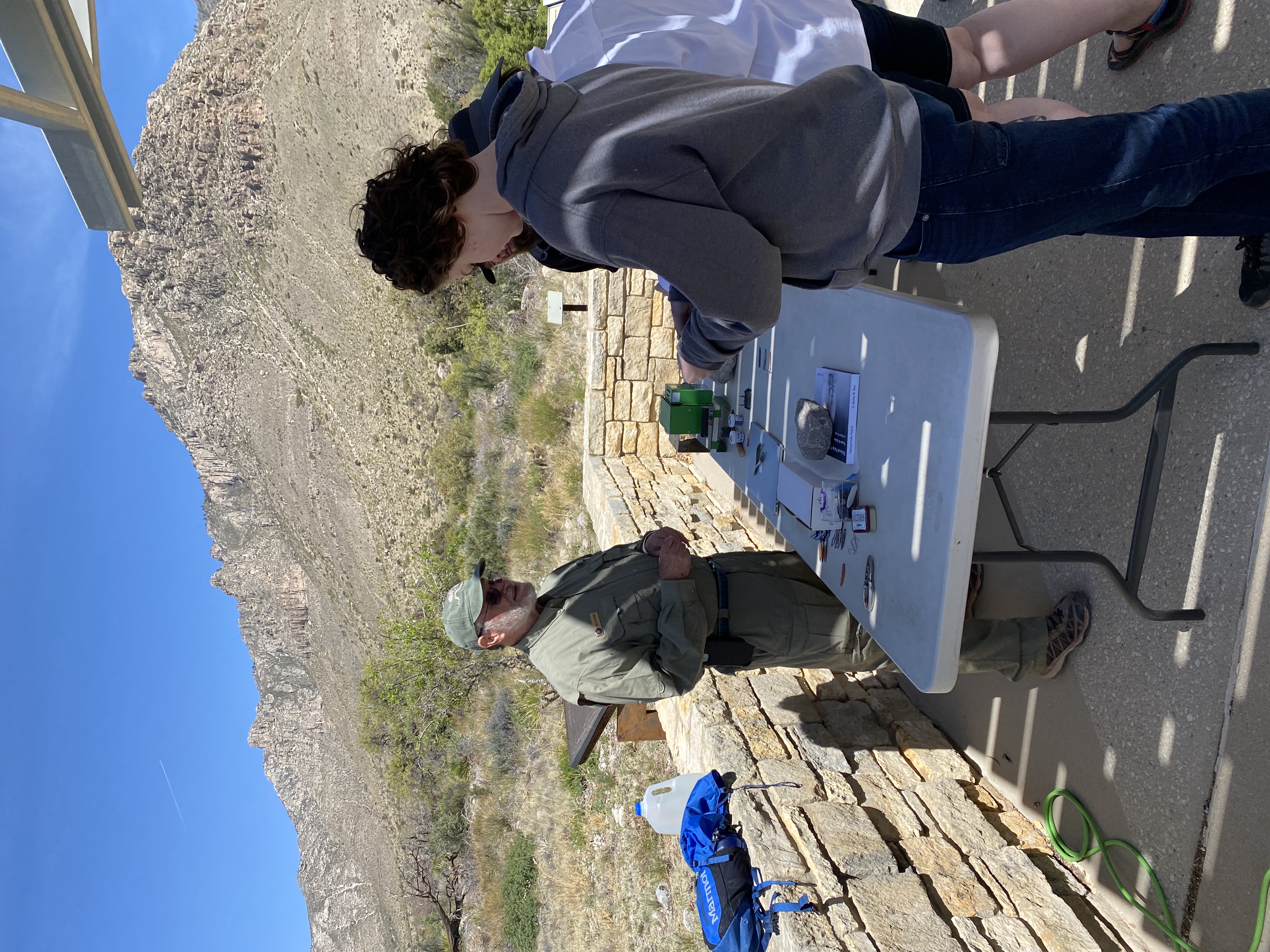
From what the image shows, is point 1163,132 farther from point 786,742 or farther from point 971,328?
point 786,742

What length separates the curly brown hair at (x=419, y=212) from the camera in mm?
1456

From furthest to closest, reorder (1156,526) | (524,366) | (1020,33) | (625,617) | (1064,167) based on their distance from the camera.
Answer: (524,366) → (625,617) → (1156,526) → (1020,33) → (1064,167)

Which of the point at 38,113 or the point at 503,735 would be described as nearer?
the point at 38,113

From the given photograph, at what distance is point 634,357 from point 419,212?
15.4ft

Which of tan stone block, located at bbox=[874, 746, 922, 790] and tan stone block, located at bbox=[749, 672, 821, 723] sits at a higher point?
tan stone block, located at bbox=[749, 672, 821, 723]

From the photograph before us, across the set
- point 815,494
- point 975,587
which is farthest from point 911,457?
point 975,587

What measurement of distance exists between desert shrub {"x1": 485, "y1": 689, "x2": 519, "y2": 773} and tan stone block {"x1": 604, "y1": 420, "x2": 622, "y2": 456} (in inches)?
153

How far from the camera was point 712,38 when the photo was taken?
1.45 m

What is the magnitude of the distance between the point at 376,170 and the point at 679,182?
13.3 metres

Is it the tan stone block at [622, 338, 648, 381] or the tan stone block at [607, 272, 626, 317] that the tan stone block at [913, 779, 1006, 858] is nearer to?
the tan stone block at [622, 338, 648, 381]

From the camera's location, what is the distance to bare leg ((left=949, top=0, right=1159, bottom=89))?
1.90 m

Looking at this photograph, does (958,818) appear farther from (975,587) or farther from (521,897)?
(521,897)

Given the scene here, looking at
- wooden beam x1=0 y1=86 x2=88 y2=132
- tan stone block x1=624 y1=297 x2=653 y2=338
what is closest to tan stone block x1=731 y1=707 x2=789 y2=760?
tan stone block x1=624 y1=297 x2=653 y2=338

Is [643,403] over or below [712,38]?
below
